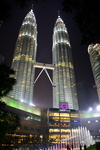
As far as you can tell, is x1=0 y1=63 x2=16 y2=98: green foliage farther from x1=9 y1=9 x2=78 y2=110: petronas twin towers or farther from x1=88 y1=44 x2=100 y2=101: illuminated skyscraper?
x1=88 y1=44 x2=100 y2=101: illuminated skyscraper

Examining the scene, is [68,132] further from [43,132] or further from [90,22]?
[90,22]

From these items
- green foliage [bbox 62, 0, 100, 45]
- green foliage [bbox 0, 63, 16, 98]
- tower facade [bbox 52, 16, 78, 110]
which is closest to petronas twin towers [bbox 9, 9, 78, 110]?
tower facade [bbox 52, 16, 78, 110]

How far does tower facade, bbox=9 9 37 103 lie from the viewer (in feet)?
427

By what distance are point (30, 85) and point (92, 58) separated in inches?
4030

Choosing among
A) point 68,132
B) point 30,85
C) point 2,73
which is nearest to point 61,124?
point 68,132

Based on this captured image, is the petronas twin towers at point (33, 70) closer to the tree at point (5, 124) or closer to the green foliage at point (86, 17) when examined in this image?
the tree at point (5, 124)

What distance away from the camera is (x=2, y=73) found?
1775 centimetres

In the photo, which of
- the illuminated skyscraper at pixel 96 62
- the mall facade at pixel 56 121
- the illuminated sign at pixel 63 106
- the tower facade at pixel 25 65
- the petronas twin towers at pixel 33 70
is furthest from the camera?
the illuminated skyscraper at pixel 96 62

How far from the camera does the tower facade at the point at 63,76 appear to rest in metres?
143

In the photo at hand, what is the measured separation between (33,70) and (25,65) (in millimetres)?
13632

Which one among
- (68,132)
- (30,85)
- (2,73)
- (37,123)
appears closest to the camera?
(2,73)

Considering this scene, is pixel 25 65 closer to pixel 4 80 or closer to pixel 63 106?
pixel 63 106

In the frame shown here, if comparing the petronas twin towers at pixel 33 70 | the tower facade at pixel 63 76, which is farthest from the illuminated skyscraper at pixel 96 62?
the petronas twin towers at pixel 33 70

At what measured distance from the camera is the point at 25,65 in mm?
145875
